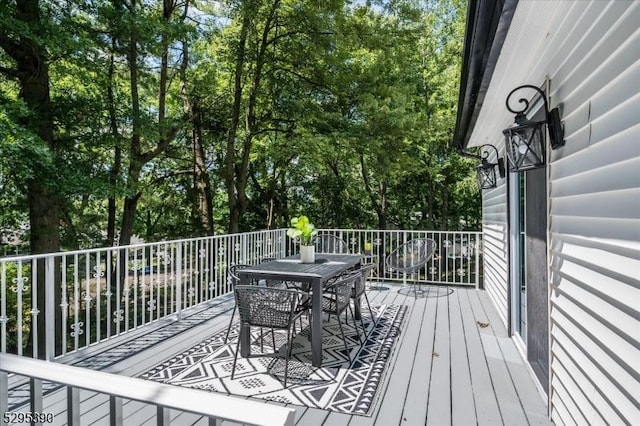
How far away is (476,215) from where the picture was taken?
44.5ft

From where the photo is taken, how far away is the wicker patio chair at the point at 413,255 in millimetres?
6436

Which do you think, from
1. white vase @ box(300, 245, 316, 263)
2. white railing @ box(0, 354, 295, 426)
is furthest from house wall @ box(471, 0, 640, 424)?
white vase @ box(300, 245, 316, 263)

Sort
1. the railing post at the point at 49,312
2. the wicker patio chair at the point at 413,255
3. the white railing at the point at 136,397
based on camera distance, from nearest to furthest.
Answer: the white railing at the point at 136,397
the railing post at the point at 49,312
the wicker patio chair at the point at 413,255

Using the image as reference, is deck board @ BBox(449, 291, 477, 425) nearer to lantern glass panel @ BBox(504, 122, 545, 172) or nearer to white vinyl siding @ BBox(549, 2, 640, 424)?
white vinyl siding @ BBox(549, 2, 640, 424)

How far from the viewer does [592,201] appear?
187 cm

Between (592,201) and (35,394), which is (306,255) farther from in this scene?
(35,394)

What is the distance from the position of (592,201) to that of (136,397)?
2.05 m

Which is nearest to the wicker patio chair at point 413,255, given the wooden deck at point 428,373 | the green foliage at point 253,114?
the wooden deck at point 428,373

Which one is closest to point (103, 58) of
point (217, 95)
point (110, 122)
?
point (110, 122)

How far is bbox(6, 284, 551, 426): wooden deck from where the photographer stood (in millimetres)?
2551

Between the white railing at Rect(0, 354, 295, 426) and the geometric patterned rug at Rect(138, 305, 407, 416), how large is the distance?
1985 millimetres

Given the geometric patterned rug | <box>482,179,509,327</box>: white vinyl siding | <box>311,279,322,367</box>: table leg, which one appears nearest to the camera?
the geometric patterned rug

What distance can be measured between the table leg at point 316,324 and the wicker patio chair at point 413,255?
3118 millimetres

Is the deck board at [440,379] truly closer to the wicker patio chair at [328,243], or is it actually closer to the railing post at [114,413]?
the railing post at [114,413]
